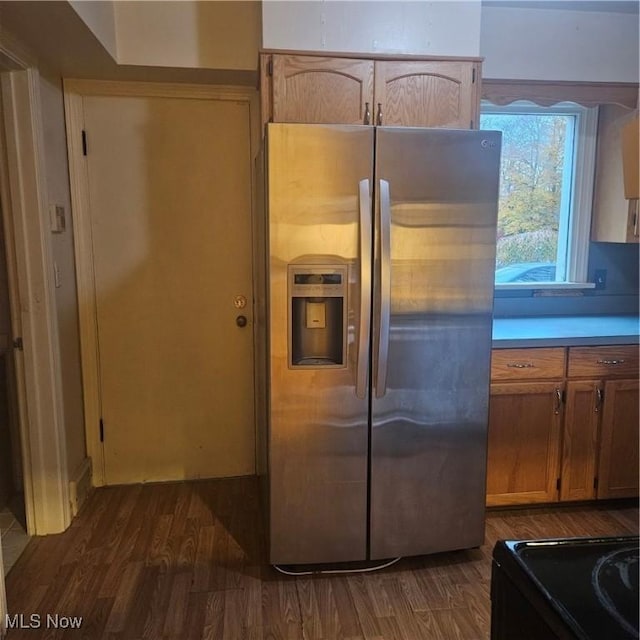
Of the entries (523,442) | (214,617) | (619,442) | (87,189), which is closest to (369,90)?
(87,189)

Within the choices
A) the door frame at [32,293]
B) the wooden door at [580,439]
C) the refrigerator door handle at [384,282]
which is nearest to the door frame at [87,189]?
the door frame at [32,293]

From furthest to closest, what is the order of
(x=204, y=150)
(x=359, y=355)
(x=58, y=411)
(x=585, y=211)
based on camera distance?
(x=585, y=211) → (x=204, y=150) → (x=58, y=411) → (x=359, y=355)

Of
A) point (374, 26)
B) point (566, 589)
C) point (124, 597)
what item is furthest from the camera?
point (374, 26)

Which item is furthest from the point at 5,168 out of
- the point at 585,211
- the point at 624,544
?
the point at 585,211

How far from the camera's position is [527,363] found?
8.28 feet

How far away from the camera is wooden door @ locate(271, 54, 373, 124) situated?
7.34 feet

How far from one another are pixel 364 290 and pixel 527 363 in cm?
100

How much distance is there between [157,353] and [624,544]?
2.46m

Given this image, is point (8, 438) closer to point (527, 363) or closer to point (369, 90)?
point (369, 90)

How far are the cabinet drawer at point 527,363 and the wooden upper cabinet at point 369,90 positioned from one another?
104 centimetres

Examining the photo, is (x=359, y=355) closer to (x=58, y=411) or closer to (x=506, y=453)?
(x=506, y=453)

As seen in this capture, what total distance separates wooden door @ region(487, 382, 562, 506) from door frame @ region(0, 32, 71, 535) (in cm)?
200

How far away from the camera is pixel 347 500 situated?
217cm

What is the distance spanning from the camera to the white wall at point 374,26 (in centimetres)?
227
